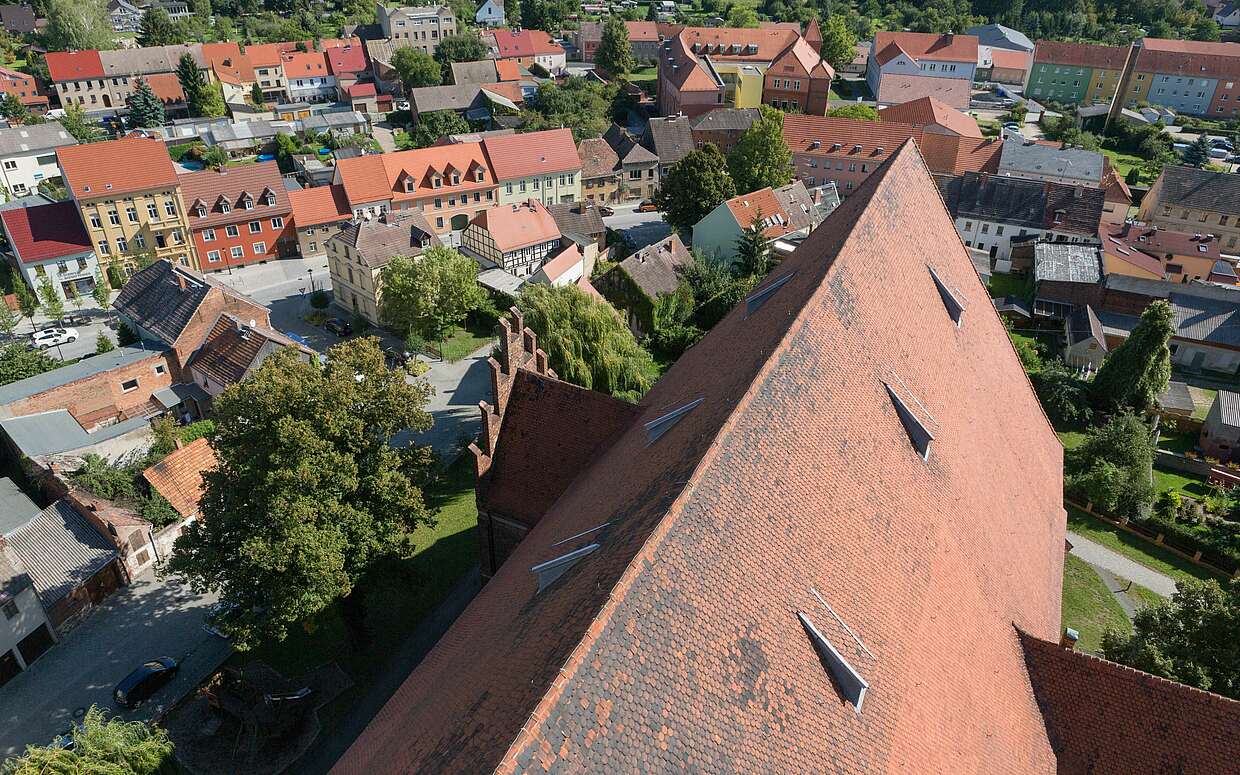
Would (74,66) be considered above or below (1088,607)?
above

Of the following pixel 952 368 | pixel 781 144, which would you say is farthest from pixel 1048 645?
pixel 781 144

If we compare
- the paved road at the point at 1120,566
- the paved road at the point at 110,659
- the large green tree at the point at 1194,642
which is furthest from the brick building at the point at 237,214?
the large green tree at the point at 1194,642

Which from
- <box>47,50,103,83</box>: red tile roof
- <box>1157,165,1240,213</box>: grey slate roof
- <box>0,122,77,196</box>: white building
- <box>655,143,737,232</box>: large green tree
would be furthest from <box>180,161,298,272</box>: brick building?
<box>1157,165,1240,213</box>: grey slate roof

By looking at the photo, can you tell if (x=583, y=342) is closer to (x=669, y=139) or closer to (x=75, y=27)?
(x=669, y=139)

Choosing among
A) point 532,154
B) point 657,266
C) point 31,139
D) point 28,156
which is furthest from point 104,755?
point 31,139

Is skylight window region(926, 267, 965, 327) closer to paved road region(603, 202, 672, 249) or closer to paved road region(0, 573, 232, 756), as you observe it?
paved road region(0, 573, 232, 756)

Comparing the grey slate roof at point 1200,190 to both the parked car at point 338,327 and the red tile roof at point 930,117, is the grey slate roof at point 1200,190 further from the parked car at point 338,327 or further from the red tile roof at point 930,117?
the parked car at point 338,327

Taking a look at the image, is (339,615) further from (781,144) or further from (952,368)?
(781,144)
